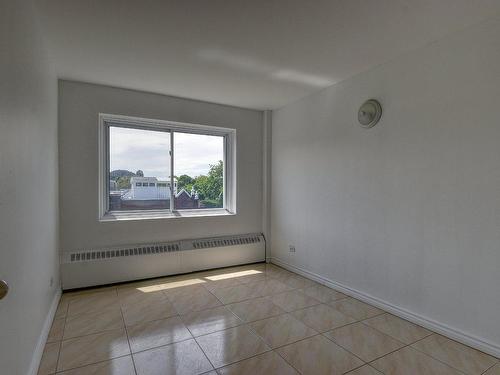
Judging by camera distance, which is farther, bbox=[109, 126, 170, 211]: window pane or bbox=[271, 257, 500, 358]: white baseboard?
bbox=[109, 126, 170, 211]: window pane

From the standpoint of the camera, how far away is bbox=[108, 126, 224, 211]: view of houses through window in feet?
12.3

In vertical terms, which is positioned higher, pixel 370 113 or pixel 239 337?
pixel 370 113

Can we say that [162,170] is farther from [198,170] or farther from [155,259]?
[155,259]

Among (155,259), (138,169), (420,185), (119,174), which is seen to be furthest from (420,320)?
(119,174)

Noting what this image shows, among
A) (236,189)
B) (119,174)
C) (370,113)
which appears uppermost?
(370,113)

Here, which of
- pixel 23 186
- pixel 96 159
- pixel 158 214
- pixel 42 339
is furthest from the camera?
pixel 158 214

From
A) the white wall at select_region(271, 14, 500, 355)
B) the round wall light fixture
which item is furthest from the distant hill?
the round wall light fixture

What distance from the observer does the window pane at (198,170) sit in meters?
4.12

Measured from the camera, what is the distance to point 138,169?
384 cm

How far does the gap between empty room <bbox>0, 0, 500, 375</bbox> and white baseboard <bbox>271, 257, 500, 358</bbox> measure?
14 mm

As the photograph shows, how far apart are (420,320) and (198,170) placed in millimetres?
3163

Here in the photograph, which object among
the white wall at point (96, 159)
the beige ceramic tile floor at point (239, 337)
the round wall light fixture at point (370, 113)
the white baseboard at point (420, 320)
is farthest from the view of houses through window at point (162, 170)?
the round wall light fixture at point (370, 113)

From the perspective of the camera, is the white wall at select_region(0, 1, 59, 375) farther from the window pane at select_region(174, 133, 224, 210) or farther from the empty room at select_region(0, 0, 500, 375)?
the window pane at select_region(174, 133, 224, 210)

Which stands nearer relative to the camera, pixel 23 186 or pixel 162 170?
pixel 23 186
